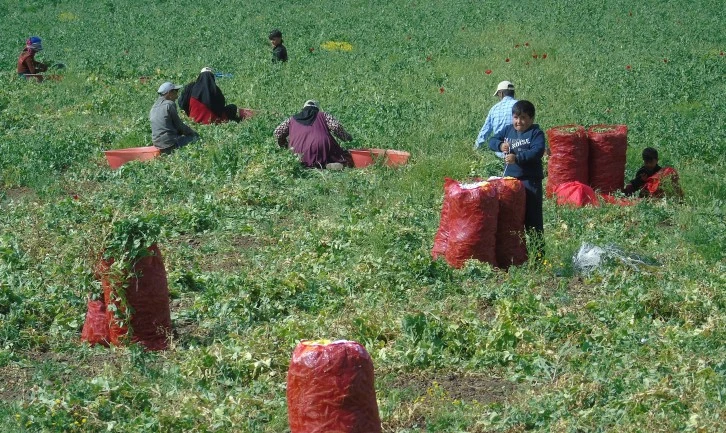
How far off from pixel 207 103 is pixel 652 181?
22.2 ft

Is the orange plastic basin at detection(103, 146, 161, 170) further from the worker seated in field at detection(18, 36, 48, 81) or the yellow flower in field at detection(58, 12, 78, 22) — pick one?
the yellow flower in field at detection(58, 12, 78, 22)

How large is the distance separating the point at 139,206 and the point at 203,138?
118 inches

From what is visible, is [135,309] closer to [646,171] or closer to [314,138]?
[314,138]

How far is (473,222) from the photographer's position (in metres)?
8.37

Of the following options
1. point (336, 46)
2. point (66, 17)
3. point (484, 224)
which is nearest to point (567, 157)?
point (484, 224)

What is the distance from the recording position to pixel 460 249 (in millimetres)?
8414

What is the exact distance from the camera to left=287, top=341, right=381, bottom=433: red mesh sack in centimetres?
493

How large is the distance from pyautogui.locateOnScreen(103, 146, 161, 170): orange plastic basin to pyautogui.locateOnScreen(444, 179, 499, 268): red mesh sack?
6026 mm

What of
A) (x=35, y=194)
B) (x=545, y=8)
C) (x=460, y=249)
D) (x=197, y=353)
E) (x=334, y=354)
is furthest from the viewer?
(x=545, y=8)

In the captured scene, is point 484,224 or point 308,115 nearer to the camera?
point 484,224

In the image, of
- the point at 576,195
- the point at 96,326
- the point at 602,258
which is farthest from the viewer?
the point at 576,195

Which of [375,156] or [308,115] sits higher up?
A: [308,115]

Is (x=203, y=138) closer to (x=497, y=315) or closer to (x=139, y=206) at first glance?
(x=139, y=206)

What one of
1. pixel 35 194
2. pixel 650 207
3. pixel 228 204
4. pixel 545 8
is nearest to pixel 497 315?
pixel 650 207
